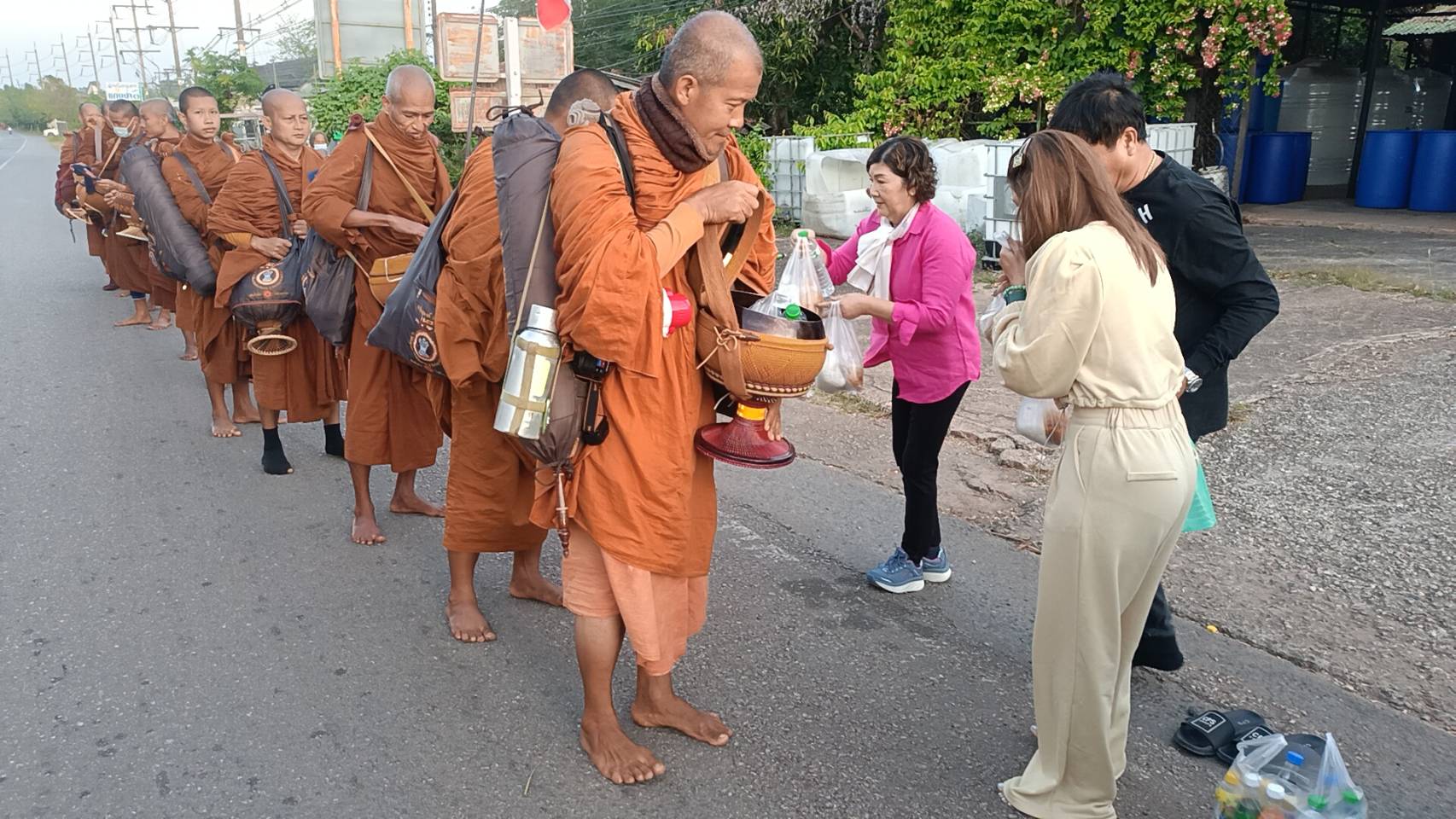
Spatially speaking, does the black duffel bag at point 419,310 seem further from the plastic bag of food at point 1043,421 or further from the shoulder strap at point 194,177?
the shoulder strap at point 194,177

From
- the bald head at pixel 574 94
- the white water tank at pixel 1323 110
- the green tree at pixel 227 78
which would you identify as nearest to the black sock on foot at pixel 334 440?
the bald head at pixel 574 94

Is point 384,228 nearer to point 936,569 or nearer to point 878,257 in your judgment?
point 878,257

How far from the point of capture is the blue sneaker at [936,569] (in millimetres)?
3998

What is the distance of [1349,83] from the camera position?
16.1 m

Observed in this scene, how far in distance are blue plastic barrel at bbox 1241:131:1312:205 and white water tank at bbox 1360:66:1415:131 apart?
1899mm

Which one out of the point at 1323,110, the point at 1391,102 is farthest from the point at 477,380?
the point at 1391,102

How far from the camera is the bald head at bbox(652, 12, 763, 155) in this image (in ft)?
8.14

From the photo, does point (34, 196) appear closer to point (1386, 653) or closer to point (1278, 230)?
point (1278, 230)

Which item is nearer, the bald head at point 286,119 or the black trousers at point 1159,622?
the black trousers at point 1159,622

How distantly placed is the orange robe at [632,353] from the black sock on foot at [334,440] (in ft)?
11.5

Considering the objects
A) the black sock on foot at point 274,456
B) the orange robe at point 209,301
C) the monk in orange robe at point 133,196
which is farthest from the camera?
the monk in orange robe at point 133,196

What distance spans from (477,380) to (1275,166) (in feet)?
49.0

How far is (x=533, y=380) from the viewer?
8.18 feet

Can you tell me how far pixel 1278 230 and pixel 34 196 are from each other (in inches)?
1142
